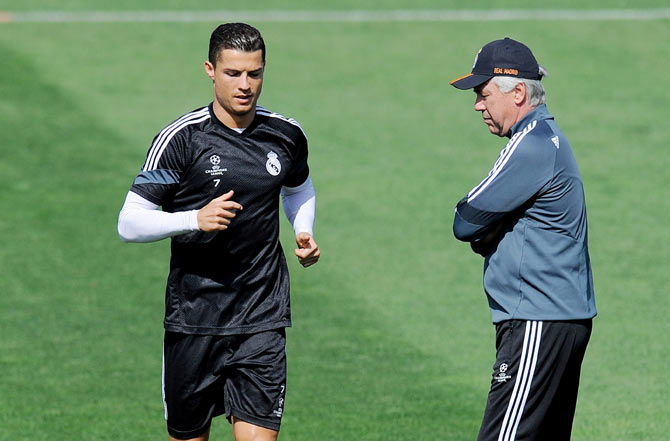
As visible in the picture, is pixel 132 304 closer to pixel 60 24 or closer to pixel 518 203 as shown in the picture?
pixel 518 203

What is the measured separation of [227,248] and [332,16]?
41.4 feet

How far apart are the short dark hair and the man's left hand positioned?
3.34 feet

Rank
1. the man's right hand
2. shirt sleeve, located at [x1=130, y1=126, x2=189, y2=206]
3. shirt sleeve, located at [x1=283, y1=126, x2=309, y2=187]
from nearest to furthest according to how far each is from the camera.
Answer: the man's right hand → shirt sleeve, located at [x1=130, y1=126, x2=189, y2=206] → shirt sleeve, located at [x1=283, y1=126, x2=309, y2=187]

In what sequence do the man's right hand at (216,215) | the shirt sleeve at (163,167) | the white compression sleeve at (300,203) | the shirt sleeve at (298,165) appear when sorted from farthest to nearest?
the white compression sleeve at (300,203)
the shirt sleeve at (298,165)
the shirt sleeve at (163,167)
the man's right hand at (216,215)

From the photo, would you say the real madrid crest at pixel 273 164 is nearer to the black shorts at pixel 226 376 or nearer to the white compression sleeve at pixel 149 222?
the white compression sleeve at pixel 149 222

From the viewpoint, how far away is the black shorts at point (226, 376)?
6336mm

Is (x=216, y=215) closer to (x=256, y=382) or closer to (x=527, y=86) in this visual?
(x=256, y=382)

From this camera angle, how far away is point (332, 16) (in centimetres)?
Result: 1845

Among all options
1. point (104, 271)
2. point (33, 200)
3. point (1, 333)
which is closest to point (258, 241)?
point (1, 333)

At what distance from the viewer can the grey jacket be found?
19.1 feet

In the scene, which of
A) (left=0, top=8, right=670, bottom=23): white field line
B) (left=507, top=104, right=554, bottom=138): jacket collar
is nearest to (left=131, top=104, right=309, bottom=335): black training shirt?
(left=507, top=104, right=554, bottom=138): jacket collar

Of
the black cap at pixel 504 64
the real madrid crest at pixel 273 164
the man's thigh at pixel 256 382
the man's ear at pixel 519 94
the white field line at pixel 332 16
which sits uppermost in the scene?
the white field line at pixel 332 16

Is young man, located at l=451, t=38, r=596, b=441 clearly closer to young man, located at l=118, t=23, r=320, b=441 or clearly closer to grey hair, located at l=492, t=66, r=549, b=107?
grey hair, located at l=492, t=66, r=549, b=107

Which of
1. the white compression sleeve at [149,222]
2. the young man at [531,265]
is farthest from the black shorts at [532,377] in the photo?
the white compression sleeve at [149,222]
